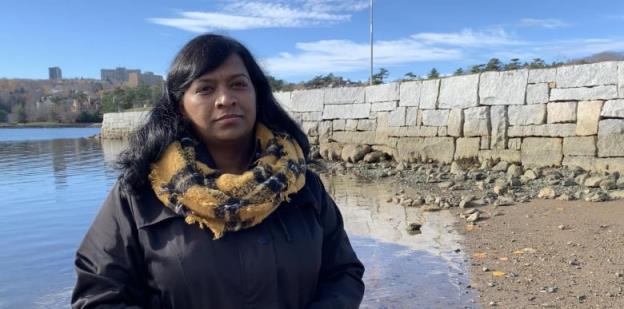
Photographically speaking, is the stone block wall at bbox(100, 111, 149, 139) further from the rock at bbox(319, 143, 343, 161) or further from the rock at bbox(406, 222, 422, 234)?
the rock at bbox(406, 222, 422, 234)

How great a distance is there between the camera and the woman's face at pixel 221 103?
183cm

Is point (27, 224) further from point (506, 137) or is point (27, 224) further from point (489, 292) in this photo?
point (506, 137)

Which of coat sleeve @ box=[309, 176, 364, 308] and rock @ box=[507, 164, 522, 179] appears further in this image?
rock @ box=[507, 164, 522, 179]

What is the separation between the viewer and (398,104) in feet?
46.6

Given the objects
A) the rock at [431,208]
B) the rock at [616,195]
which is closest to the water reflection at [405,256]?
the rock at [431,208]

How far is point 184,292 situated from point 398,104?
1295 centimetres

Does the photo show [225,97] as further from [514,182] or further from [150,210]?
[514,182]

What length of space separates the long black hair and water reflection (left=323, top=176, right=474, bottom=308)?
3.21 m

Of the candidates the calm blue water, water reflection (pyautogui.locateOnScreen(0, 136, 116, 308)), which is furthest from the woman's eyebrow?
water reflection (pyautogui.locateOnScreen(0, 136, 116, 308))

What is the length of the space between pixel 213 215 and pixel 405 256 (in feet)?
15.3

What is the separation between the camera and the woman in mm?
1651

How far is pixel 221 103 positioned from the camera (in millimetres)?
1812

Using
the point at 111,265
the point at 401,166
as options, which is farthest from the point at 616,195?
the point at 111,265

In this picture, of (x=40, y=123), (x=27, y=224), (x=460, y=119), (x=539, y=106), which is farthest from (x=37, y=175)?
(x=40, y=123)
